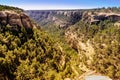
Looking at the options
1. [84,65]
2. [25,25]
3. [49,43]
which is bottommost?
[84,65]

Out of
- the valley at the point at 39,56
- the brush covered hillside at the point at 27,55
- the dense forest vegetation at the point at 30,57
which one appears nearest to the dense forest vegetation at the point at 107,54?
the valley at the point at 39,56

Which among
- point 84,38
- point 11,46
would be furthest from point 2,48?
point 84,38

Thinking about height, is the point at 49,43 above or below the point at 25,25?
below

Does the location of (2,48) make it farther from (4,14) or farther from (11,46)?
(4,14)

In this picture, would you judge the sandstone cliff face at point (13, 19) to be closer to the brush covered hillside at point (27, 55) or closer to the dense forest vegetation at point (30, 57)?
the brush covered hillside at point (27, 55)

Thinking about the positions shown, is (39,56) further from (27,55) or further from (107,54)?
(107,54)

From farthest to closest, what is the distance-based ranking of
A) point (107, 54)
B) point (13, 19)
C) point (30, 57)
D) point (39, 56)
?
point (107, 54) < point (13, 19) < point (39, 56) < point (30, 57)

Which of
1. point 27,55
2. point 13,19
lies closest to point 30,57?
point 27,55
